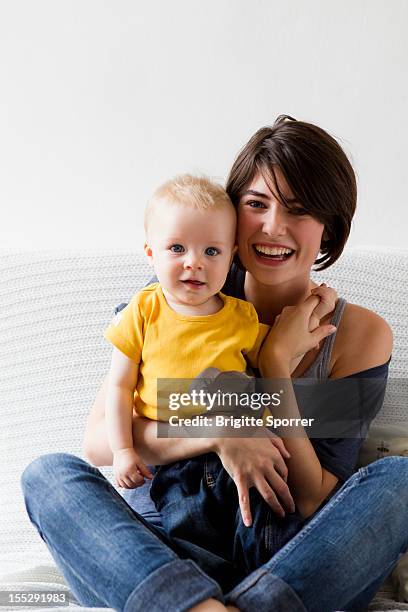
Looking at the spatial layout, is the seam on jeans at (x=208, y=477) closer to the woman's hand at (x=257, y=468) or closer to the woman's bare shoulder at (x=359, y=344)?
the woman's hand at (x=257, y=468)

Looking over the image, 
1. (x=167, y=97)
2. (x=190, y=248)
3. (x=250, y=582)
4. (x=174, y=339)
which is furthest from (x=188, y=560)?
(x=167, y=97)

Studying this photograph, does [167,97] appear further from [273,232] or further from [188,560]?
[188,560]

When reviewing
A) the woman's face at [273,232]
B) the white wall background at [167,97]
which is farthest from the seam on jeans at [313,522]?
the white wall background at [167,97]

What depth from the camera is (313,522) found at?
1.38m

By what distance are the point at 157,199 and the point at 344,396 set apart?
0.51m

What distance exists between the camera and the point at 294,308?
1572 millimetres

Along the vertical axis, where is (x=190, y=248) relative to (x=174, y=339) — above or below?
above

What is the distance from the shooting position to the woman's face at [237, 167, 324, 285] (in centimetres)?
149

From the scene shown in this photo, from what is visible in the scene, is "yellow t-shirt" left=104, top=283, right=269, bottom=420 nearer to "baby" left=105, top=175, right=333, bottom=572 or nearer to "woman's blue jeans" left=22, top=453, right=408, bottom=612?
"baby" left=105, top=175, right=333, bottom=572

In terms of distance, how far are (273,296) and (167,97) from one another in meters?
0.86

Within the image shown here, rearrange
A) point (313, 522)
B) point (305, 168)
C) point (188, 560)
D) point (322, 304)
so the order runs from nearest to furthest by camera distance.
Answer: point (188, 560)
point (313, 522)
point (305, 168)
point (322, 304)

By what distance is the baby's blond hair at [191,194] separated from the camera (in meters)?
1.39

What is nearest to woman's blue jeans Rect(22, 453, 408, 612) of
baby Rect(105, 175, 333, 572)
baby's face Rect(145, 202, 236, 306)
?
baby Rect(105, 175, 333, 572)

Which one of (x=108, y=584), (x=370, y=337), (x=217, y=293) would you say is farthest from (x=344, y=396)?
(x=108, y=584)
